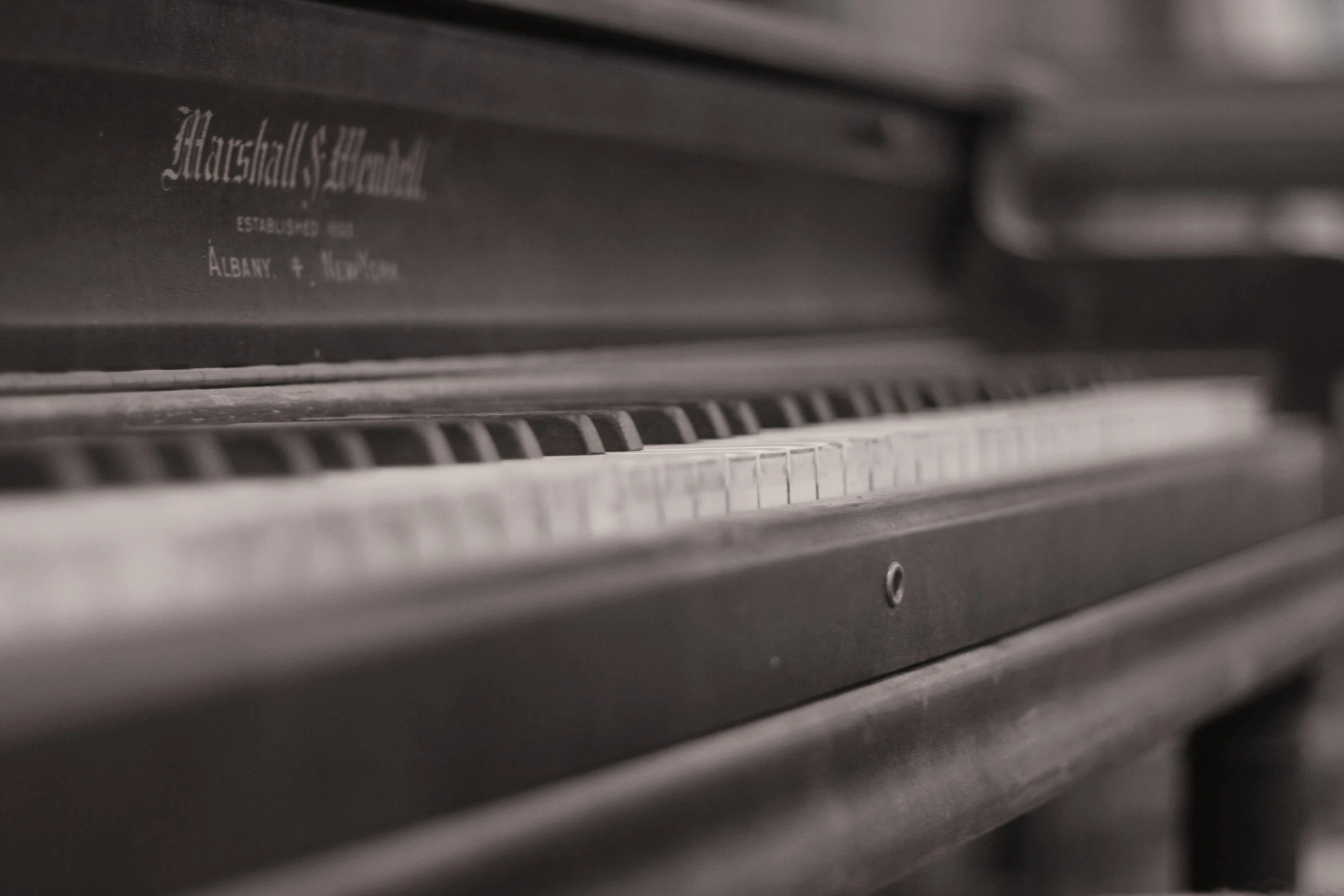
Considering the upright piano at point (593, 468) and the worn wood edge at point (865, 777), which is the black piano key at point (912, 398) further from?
the worn wood edge at point (865, 777)

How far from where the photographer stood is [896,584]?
3.43 ft

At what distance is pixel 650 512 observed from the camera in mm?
851

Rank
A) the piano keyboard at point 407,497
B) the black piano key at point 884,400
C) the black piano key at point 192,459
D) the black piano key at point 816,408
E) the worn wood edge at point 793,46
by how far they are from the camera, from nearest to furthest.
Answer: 1. the piano keyboard at point 407,497
2. the black piano key at point 192,459
3. the black piano key at point 816,408
4. the black piano key at point 884,400
5. the worn wood edge at point 793,46

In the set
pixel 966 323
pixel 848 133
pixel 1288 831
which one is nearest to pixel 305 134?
pixel 848 133

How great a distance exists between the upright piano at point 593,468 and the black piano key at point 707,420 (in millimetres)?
17

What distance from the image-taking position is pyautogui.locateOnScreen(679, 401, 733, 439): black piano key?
109 centimetres

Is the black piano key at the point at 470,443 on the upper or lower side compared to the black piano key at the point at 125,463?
lower

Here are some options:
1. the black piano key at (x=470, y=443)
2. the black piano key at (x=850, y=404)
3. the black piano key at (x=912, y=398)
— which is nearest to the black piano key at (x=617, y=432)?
the black piano key at (x=470, y=443)

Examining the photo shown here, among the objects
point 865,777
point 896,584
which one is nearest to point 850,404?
point 896,584

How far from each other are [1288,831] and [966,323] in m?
0.80

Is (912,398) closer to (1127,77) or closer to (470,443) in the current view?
(470,443)

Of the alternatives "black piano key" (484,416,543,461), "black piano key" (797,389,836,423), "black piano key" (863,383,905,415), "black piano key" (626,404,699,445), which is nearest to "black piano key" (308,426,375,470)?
"black piano key" (484,416,543,461)

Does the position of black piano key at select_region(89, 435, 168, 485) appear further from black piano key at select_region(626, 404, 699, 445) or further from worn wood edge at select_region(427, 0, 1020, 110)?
worn wood edge at select_region(427, 0, 1020, 110)

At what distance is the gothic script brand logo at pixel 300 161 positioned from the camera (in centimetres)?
115
